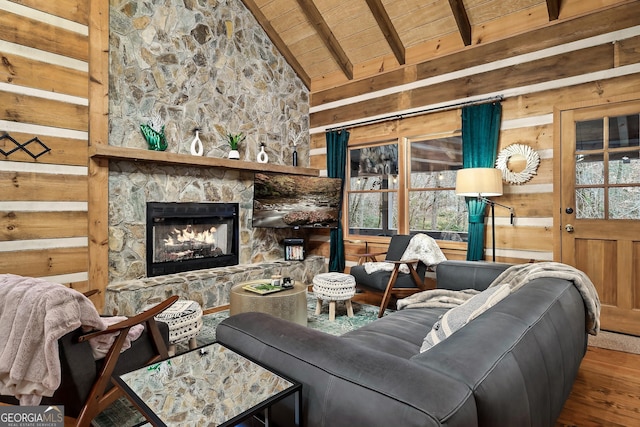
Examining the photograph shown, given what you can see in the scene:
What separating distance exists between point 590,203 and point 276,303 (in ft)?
9.93

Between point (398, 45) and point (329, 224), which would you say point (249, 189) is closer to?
point (329, 224)

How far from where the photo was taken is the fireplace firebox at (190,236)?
388 centimetres

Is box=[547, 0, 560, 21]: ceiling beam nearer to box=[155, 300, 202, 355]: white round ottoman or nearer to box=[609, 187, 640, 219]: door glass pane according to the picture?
box=[609, 187, 640, 219]: door glass pane

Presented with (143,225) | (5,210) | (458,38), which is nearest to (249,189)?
(143,225)

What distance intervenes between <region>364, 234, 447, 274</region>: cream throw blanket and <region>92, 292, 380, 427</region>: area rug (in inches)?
19.3

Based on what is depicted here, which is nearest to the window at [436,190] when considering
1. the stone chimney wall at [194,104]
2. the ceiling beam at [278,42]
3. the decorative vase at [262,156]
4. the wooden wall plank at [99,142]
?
the stone chimney wall at [194,104]

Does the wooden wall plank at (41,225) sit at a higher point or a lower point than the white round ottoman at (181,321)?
higher

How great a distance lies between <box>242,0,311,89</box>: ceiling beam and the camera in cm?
477

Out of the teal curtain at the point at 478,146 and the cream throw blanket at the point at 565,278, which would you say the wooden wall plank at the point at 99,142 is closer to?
the cream throw blanket at the point at 565,278

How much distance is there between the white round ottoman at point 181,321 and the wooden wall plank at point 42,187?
63.4 inches

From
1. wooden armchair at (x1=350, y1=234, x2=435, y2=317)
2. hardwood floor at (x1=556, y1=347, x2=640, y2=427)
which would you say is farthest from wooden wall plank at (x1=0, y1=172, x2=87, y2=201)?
hardwood floor at (x1=556, y1=347, x2=640, y2=427)

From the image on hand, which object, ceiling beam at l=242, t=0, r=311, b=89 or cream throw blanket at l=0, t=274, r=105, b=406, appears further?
ceiling beam at l=242, t=0, r=311, b=89

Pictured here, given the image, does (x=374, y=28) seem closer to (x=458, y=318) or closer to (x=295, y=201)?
(x=295, y=201)

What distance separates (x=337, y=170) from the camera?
5102 millimetres
